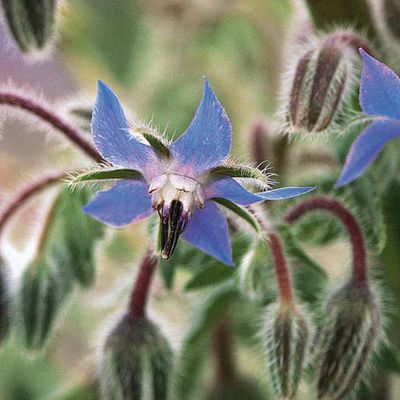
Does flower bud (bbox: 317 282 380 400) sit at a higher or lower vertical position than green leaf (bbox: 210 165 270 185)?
lower

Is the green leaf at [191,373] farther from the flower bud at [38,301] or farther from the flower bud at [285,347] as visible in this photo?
the flower bud at [285,347]

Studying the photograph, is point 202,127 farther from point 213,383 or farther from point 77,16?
point 77,16

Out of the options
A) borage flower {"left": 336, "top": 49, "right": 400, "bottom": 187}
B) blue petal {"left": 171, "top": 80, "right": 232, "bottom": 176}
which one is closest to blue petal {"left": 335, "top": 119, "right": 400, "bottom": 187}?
borage flower {"left": 336, "top": 49, "right": 400, "bottom": 187}

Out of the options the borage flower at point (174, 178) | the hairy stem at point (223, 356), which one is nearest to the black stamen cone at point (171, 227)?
the borage flower at point (174, 178)

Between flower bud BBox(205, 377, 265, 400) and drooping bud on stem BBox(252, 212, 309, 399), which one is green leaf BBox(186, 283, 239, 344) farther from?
drooping bud on stem BBox(252, 212, 309, 399)

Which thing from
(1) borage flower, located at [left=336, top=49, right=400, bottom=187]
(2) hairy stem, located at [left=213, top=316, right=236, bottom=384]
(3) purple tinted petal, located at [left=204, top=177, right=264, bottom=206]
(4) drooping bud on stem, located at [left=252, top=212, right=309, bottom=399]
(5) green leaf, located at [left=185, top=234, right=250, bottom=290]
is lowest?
(2) hairy stem, located at [left=213, top=316, right=236, bottom=384]

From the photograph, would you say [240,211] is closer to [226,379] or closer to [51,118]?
[51,118]
